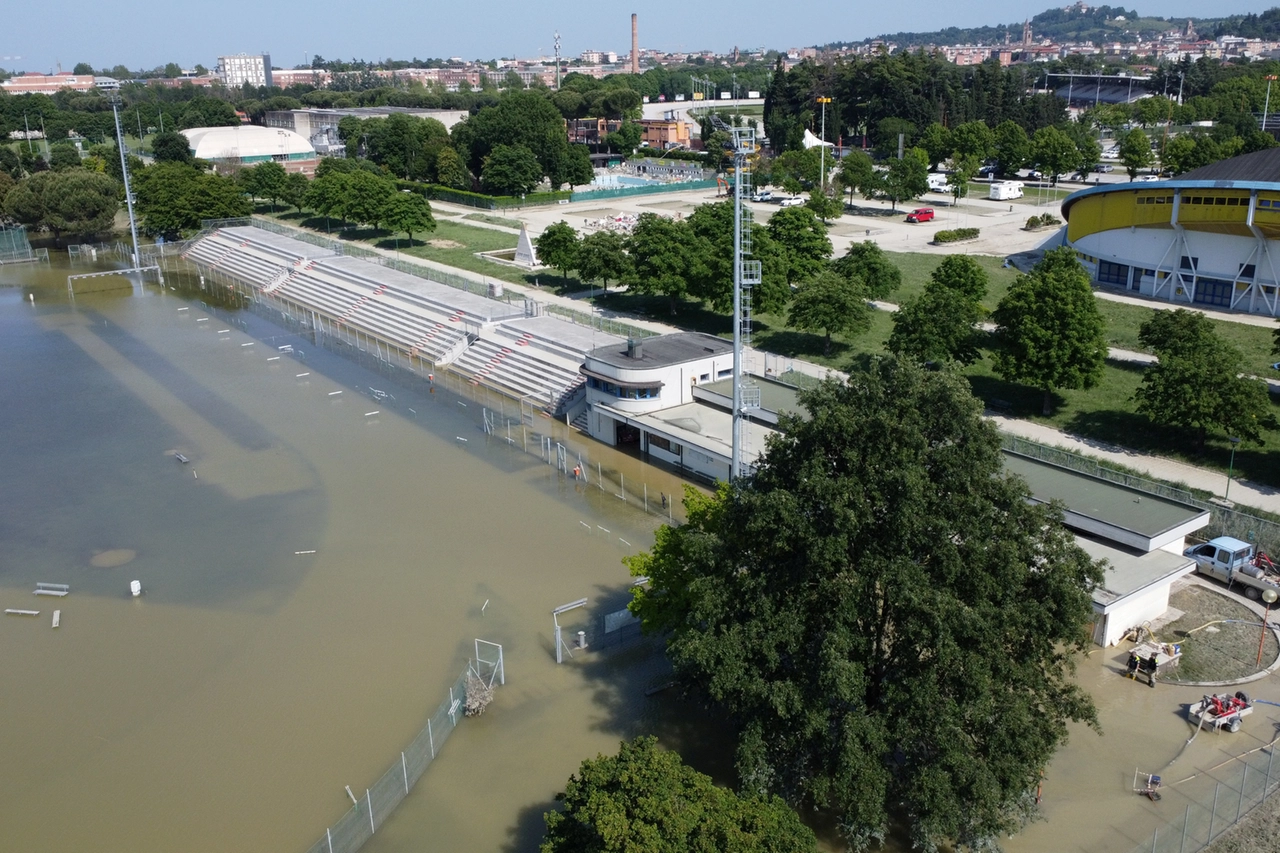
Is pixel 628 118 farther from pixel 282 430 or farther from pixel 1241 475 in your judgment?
pixel 1241 475

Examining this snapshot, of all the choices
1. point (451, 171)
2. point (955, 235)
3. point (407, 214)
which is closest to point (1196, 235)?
point (955, 235)

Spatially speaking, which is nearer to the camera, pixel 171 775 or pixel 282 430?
pixel 171 775

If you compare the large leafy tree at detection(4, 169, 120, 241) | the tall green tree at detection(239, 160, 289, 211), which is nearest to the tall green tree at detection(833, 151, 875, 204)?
the tall green tree at detection(239, 160, 289, 211)

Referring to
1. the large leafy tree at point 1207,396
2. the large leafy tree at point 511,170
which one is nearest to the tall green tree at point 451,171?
the large leafy tree at point 511,170

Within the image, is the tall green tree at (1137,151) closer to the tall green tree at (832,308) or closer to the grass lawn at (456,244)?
the grass lawn at (456,244)

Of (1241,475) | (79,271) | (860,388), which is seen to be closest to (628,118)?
(79,271)

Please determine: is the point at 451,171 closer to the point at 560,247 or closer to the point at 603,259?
the point at 560,247

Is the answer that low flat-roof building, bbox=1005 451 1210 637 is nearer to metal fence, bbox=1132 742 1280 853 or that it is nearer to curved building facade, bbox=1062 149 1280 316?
metal fence, bbox=1132 742 1280 853

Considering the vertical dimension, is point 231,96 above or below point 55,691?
above
